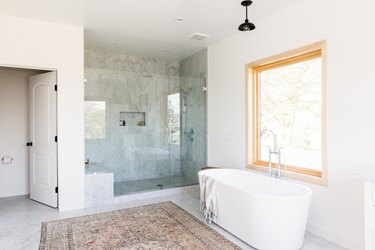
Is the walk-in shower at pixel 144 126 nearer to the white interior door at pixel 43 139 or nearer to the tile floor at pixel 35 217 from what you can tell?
the tile floor at pixel 35 217

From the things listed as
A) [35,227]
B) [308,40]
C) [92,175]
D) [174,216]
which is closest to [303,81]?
[308,40]

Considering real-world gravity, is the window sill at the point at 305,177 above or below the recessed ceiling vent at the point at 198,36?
below

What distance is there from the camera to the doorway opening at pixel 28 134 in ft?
13.0

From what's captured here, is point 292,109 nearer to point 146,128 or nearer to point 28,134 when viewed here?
point 146,128

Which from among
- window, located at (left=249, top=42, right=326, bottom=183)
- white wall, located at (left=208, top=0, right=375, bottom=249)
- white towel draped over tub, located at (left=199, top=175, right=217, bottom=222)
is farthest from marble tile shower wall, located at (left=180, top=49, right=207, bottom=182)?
white wall, located at (left=208, top=0, right=375, bottom=249)

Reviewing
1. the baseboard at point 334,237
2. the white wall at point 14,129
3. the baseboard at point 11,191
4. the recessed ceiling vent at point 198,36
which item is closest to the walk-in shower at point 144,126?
the recessed ceiling vent at point 198,36

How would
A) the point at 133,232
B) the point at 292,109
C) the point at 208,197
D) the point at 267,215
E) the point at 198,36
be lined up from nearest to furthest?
the point at 267,215
the point at 133,232
the point at 208,197
the point at 292,109
the point at 198,36

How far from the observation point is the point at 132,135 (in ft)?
16.8

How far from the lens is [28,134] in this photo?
4.65 m

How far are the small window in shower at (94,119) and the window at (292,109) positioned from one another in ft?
9.39

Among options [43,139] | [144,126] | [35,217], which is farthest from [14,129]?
[144,126]

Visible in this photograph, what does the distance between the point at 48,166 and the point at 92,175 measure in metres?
0.71

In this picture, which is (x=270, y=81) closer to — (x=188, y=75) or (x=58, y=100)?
(x=188, y=75)

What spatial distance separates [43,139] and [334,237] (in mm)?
4328
